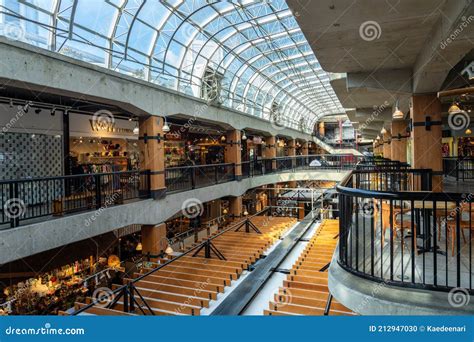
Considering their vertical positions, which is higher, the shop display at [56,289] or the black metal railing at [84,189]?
the black metal railing at [84,189]

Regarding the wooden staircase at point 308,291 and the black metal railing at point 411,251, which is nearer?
the black metal railing at point 411,251

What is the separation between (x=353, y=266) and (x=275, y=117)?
28.1 metres

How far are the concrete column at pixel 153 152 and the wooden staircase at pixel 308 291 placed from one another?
5.90 m

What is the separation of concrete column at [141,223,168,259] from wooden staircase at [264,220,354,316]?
221 inches

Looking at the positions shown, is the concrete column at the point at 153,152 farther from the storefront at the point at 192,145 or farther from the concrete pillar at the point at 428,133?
the concrete pillar at the point at 428,133

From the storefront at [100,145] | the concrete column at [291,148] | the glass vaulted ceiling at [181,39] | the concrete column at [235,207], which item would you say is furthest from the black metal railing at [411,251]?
the concrete column at [291,148]

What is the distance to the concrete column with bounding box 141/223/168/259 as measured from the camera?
12687 mm

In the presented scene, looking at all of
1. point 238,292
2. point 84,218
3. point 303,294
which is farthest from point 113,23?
point 303,294

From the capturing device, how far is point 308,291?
6988 mm

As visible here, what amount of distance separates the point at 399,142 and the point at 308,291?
1304cm

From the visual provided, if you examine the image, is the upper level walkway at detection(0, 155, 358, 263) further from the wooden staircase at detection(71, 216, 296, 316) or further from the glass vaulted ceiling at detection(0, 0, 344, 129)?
the glass vaulted ceiling at detection(0, 0, 344, 129)

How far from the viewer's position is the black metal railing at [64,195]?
7777 mm

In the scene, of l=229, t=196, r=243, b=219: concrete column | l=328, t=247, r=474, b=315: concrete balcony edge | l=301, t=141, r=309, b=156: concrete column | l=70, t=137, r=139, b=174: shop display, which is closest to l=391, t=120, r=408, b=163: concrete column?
l=229, t=196, r=243, b=219: concrete column

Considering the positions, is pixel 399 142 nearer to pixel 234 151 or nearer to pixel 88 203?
pixel 234 151
